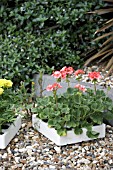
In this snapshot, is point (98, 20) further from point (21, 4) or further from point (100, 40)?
point (21, 4)

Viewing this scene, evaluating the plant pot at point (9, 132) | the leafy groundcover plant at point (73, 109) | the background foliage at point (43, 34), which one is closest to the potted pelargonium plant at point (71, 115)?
the leafy groundcover plant at point (73, 109)

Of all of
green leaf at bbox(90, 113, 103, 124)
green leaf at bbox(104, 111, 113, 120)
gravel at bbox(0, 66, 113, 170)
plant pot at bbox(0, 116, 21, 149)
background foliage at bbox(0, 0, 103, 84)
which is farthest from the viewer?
background foliage at bbox(0, 0, 103, 84)

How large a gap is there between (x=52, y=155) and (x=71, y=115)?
339 millimetres

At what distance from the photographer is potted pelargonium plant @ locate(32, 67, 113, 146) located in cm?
345

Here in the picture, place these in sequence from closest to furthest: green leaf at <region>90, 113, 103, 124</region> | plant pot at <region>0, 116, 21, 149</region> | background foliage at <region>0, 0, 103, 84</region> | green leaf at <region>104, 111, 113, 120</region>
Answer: plant pot at <region>0, 116, 21, 149</region>, green leaf at <region>90, 113, 103, 124</region>, green leaf at <region>104, 111, 113, 120</region>, background foliage at <region>0, 0, 103, 84</region>

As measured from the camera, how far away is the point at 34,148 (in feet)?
11.3

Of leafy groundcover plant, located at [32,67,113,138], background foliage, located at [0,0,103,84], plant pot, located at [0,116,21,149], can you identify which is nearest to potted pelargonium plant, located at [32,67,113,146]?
leafy groundcover plant, located at [32,67,113,138]

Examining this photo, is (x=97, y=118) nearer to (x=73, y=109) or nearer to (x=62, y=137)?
(x=73, y=109)

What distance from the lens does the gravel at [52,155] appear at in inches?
129

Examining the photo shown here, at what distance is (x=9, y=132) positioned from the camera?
3.47 meters

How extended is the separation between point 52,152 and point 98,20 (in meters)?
2.23

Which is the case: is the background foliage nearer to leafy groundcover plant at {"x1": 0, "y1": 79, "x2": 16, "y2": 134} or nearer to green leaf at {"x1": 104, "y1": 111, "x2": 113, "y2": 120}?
leafy groundcover plant at {"x1": 0, "y1": 79, "x2": 16, "y2": 134}

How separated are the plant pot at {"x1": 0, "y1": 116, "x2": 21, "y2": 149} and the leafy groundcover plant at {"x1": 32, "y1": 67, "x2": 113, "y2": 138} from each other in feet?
0.57

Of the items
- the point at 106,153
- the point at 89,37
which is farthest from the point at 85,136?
the point at 89,37
